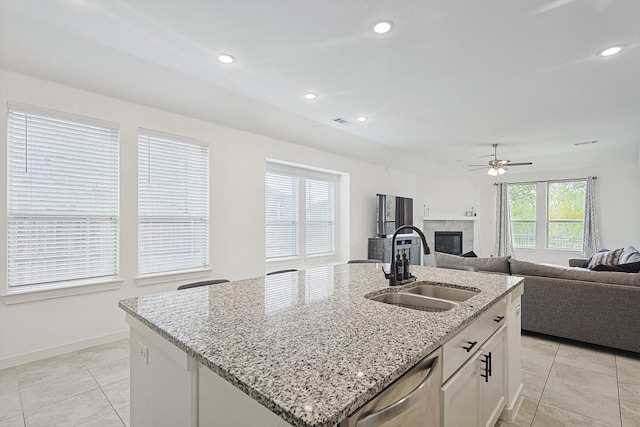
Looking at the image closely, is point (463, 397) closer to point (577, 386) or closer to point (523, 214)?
point (577, 386)

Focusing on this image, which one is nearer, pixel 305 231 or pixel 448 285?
pixel 448 285

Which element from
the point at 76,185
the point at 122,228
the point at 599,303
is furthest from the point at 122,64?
the point at 599,303

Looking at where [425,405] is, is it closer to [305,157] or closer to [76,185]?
[76,185]

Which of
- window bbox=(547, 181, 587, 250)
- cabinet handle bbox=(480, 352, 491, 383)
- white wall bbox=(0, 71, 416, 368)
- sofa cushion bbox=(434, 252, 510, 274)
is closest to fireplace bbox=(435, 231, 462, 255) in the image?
window bbox=(547, 181, 587, 250)

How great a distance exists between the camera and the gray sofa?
2973 millimetres

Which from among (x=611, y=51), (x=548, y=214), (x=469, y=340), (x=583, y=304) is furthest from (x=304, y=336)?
(x=548, y=214)

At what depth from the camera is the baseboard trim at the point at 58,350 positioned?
2.77m

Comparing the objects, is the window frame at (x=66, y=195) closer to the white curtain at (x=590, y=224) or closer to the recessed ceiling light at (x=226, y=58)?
the recessed ceiling light at (x=226, y=58)

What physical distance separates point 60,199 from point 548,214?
940 cm

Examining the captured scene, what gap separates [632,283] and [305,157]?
431cm

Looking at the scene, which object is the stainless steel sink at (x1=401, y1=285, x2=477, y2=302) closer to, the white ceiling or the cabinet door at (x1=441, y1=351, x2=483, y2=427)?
the cabinet door at (x1=441, y1=351, x2=483, y2=427)

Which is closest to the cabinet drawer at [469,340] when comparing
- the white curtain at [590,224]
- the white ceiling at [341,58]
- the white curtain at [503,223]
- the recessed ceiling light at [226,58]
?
the white ceiling at [341,58]

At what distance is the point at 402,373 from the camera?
0.93 meters

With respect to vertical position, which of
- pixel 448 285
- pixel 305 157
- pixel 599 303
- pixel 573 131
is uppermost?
pixel 573 131
